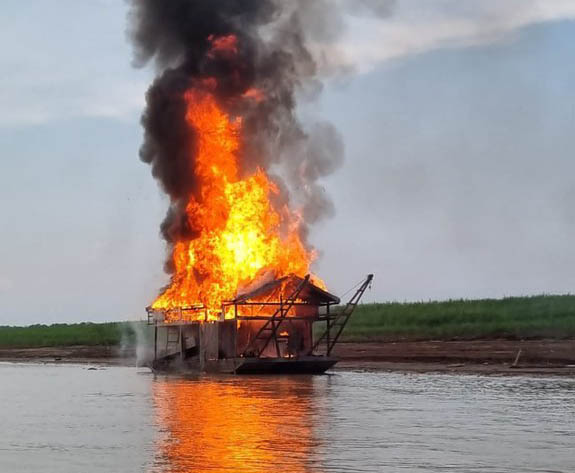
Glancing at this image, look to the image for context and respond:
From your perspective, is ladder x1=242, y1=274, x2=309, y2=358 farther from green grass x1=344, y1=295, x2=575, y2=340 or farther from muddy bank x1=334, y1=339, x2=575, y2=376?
green grass x1=344, y1=295, x2=575, y2=340

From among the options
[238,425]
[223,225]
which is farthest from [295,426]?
[223,225]

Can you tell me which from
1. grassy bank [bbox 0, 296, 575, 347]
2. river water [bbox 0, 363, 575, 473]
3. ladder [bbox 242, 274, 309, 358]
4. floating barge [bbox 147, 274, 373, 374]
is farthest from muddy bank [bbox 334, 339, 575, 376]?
ladder [bbox 242, 274, 309, 358]

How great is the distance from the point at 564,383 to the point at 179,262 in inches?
1008

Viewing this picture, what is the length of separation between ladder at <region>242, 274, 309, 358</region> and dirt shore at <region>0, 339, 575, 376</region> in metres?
9.71

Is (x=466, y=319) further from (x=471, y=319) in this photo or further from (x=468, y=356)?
(x=468, y=356)

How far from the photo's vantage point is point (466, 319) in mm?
81062

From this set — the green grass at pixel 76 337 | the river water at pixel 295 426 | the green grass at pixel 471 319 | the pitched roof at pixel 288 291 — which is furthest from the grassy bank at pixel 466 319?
the pitched roof at pixel 288 291

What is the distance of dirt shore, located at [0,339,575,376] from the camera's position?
198ft

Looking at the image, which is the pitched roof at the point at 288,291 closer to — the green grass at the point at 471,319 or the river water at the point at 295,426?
the river water at the point at 295,426

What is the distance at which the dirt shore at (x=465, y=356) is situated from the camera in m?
60.5

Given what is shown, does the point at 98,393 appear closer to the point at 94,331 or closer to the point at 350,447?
the point at 350,447

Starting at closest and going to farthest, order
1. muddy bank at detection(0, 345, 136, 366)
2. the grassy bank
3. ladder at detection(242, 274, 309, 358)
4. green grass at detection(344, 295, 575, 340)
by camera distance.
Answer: ladder at detection(242, 274, 309, 358), green grass at detection(344, 295, 575, 340), the grassy bank, muddy bank at detection(0, 345, 136, 366)

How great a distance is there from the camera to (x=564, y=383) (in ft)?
166

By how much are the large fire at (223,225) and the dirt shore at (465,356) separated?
10.0 metres
